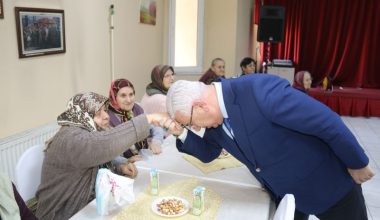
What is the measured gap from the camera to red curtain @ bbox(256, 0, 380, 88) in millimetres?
7301

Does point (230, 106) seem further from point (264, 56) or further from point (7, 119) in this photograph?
point (264, 56)

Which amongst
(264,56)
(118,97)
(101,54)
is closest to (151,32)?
(101,54)

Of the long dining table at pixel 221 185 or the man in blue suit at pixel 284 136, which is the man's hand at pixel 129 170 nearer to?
the long dining table at pixel 221 185

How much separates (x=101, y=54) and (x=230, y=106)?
103 inches

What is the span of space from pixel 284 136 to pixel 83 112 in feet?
3.28

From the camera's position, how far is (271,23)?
6605 millimetres

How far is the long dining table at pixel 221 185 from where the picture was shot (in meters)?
1.59

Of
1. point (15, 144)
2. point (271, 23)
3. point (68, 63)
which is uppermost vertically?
point (271, 23)

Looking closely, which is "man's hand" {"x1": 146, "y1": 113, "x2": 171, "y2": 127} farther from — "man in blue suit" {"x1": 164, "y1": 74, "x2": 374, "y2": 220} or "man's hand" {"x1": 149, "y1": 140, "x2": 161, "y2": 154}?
"man's hand" {"x1": 149, "y1": 140, "x2": 161, "y2": 154}

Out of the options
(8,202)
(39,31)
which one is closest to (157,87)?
(39,31)

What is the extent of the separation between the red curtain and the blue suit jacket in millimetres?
6313

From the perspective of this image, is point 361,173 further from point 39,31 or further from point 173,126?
point 39,31

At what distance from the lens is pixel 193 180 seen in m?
1.93

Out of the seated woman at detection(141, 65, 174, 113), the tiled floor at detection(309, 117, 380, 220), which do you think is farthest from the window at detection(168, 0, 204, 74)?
the tiled floor at detection(309, 117, 380, 220)
